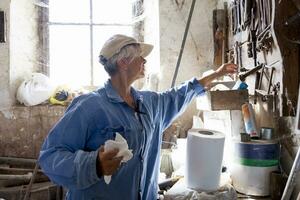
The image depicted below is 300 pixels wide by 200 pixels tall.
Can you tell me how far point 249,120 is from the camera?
4.78ft

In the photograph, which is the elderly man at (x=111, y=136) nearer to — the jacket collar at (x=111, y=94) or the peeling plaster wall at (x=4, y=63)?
the jacket collar at (x=111, y=94)

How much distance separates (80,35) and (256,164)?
6.44 feet

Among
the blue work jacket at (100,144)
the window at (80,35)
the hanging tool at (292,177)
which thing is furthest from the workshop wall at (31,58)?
the hanging tool at (292,177)

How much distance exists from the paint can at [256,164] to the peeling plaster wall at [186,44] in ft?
3.31

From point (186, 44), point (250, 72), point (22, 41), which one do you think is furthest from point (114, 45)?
point (22, 41)

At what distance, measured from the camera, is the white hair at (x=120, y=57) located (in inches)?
53.3

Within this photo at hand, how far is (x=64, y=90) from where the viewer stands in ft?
8.61

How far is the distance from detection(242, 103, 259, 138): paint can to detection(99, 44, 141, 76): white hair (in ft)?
1.75

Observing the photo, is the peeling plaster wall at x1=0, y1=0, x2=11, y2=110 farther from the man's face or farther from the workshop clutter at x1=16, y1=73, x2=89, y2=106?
the man's face

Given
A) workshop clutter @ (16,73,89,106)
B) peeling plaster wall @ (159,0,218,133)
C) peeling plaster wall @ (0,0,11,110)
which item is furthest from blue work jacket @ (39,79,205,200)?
peeling plaster wall @ (0,0,11,110)

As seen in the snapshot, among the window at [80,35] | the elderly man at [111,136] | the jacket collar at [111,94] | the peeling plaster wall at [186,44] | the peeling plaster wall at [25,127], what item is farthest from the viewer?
the window at [80,35]

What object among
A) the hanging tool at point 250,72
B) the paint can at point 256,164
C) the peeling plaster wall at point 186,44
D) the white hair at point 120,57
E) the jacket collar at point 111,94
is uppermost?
the peeling plaster wall at point 186,44

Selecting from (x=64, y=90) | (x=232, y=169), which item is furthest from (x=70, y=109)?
(x=64, y=90)

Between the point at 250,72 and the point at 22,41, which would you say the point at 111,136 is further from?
the point at 22,41
